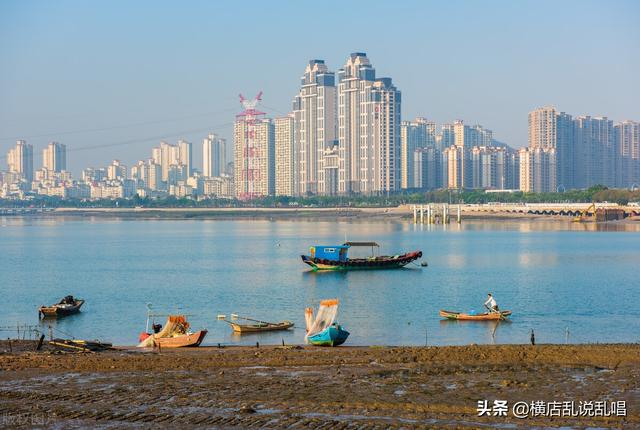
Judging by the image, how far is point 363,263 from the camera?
162 ft

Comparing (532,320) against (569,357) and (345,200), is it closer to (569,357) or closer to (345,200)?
(569,357)

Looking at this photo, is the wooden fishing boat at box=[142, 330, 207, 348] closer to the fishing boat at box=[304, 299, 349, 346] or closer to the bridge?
the fishing boat at box=[304, 299, 349, 346]

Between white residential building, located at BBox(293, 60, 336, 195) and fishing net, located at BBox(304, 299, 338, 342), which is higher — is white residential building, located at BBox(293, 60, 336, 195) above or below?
above

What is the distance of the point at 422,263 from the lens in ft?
168

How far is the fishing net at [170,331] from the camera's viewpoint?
2246cm

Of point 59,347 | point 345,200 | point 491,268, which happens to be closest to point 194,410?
point 59,347

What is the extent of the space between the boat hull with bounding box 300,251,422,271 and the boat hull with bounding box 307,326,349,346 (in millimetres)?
25981

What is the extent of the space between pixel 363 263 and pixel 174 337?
27.6m

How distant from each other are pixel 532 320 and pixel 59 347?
1447 centimetres

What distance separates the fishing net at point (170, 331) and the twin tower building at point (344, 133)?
142525 millimetres

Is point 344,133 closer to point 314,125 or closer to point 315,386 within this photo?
point 314,125

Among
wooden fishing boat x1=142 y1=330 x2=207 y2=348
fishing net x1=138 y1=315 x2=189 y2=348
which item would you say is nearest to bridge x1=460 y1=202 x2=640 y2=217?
fishing net x1=138 y1=315 x2=189 y2=348

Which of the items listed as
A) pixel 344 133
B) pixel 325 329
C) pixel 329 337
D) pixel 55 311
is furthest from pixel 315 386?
pixel 344 133

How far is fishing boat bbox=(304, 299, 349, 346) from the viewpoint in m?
22.3
